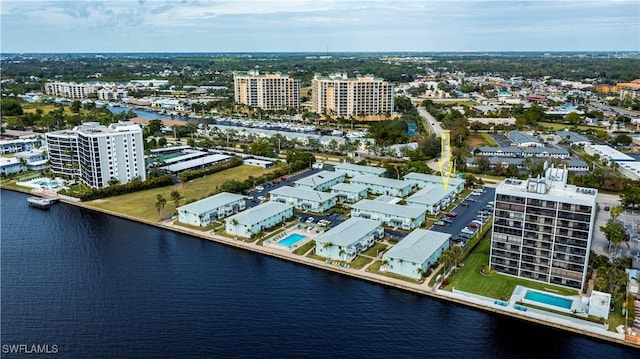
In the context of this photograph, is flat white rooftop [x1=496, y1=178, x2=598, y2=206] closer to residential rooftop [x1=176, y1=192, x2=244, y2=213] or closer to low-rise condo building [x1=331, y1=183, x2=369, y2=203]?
low-rise condo building [x1=331, y1=183, x2=369, y2=203]

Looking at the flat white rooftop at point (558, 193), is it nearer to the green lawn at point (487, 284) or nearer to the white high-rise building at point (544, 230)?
the white high-rise building at point (544, 230)

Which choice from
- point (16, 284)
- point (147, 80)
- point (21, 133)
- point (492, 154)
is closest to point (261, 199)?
point (16, 284)

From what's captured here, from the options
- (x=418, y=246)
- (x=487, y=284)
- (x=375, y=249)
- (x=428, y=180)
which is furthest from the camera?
(x=428, y=180)

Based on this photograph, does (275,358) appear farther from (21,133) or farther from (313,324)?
(21,133)

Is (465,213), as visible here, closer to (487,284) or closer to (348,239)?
(487,284)

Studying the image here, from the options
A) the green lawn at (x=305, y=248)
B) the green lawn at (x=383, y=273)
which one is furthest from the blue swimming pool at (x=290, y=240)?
the green lawn at (x=383, y=273)

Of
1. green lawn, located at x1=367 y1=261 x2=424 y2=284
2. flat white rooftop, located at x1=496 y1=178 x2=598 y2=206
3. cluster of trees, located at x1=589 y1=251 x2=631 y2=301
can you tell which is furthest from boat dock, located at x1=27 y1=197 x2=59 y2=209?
cluster of trees, located at x1=589 y1=251 x2=631 y2=301

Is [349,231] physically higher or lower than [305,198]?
lower

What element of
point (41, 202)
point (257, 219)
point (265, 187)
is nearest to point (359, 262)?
point (257, 219)
